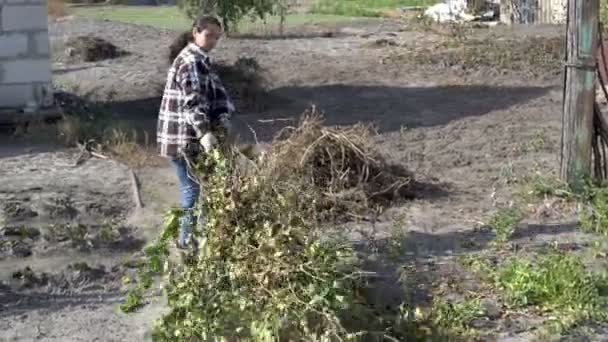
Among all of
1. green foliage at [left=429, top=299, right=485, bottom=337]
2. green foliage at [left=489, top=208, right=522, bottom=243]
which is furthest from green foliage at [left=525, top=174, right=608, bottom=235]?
green foliage at [left=429, top=299, right=485, bottom=337]

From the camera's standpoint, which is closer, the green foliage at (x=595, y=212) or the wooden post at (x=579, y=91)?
the green foliage at (x=595, y=212)

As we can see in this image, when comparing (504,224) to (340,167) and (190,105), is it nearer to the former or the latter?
(340,167)

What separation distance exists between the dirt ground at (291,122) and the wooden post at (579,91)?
0.51 metres

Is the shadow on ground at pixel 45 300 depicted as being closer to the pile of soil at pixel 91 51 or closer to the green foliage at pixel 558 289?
the green foliage at pixel 558 289

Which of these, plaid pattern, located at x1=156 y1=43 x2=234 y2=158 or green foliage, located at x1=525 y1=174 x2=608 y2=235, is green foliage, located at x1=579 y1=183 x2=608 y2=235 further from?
plaid pattern, located at x1=156 y1=43 x2=234 y2=158

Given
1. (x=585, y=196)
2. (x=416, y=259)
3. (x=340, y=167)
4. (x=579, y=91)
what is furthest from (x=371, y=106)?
(x=416, y=259)

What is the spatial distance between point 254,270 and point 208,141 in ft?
5.10

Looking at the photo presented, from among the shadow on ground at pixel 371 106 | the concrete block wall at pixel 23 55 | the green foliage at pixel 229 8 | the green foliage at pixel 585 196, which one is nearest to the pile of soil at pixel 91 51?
the green foliage at pixel 229 8

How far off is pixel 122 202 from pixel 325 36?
13.4 m

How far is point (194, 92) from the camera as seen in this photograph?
709cm

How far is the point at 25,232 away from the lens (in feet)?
27.1

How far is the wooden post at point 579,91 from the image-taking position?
27.5 feet

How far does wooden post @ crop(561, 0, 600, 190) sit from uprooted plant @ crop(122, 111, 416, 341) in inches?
119

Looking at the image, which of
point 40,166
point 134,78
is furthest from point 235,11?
point 40,166
